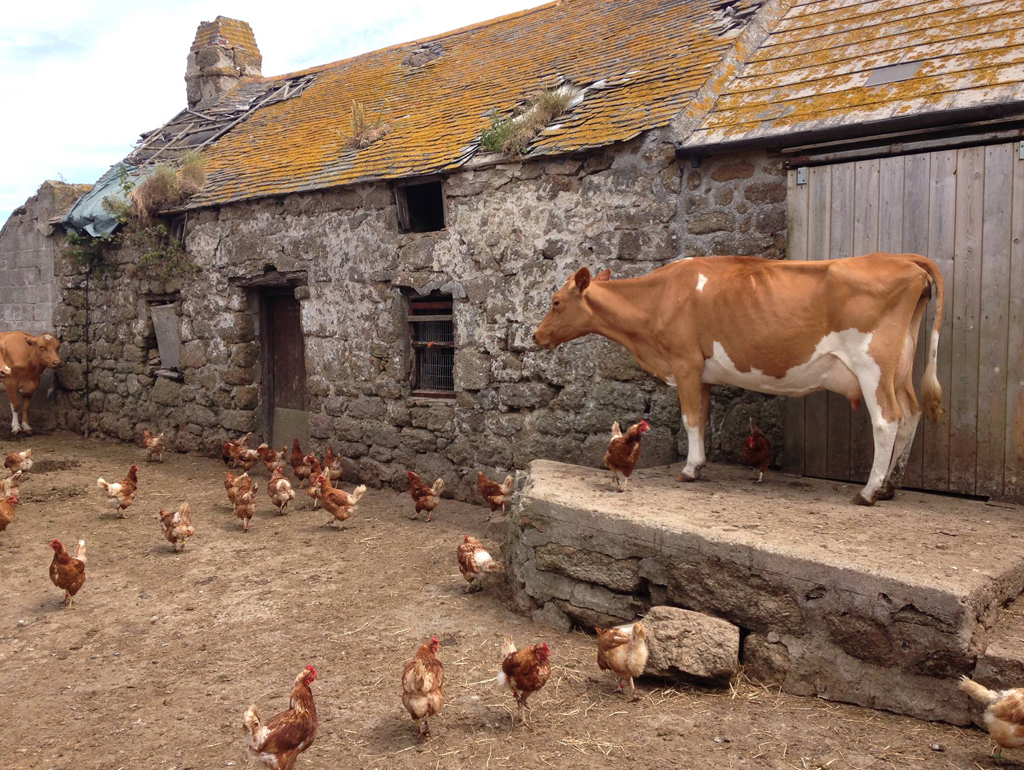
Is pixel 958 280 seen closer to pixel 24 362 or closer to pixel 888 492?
pixel 888 492

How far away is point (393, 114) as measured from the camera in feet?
36.4

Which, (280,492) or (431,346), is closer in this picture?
(280,492)

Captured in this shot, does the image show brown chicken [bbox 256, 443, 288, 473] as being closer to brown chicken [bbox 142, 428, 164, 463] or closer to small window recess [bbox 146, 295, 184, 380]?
brown chicken [bbox 142, 428, 164, 463]

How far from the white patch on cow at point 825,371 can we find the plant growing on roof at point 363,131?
6.06 m

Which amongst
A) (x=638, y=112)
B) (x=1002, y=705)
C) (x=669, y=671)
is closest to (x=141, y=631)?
(x=669, y=671)

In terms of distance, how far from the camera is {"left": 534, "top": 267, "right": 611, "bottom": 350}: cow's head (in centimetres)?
667

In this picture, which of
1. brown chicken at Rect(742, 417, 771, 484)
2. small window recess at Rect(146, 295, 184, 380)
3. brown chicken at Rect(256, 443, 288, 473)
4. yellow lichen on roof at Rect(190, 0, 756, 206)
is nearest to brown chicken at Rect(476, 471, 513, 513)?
brown chicken at Rect(742, 417, 771, 484)

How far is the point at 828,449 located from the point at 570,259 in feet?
9.35

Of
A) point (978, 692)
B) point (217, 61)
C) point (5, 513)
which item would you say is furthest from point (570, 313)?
point (217, 61)

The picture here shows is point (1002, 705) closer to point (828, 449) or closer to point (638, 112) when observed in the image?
point (828, 449)

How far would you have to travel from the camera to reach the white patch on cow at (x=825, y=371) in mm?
5336

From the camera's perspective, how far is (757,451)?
6.08 metres

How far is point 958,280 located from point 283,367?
27.0 feet

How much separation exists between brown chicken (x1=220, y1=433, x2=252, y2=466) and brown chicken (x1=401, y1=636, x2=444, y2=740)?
6.57 metres
